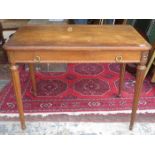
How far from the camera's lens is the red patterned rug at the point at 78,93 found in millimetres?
2012

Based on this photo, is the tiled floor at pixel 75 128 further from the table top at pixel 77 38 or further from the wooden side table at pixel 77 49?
the table top at pixel 77 38

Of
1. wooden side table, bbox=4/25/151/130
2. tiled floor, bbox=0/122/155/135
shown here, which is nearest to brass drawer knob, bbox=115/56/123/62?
wooden side table, bbox=4/25/151/130

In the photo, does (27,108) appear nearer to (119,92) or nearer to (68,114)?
(68,114)

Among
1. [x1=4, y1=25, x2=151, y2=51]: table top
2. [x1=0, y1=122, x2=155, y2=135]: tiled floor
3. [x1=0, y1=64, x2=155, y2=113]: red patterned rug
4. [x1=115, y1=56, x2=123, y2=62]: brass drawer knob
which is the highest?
[x1=4, y1=25, x2=151, y2=51]: table top

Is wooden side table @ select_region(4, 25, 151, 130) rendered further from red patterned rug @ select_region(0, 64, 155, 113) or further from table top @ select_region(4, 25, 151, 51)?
red patterned rug @ select_region(0, 64, 155, 113)

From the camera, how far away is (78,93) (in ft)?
7.29

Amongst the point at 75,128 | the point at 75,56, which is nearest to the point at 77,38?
the point at 75,56

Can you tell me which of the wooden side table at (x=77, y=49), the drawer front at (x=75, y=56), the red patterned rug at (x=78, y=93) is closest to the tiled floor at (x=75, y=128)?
the red patterned rug at (x=78, y=93)

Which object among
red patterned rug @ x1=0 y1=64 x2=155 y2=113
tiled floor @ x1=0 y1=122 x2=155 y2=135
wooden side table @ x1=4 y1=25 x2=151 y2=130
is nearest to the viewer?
wooden side table @ x1=4 y1=25 x2=151 y2=130

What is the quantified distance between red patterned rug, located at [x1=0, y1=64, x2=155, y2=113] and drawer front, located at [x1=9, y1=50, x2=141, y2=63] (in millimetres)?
659

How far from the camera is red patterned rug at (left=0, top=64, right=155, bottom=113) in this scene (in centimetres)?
201

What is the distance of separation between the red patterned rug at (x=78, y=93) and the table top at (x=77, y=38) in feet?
2.36
